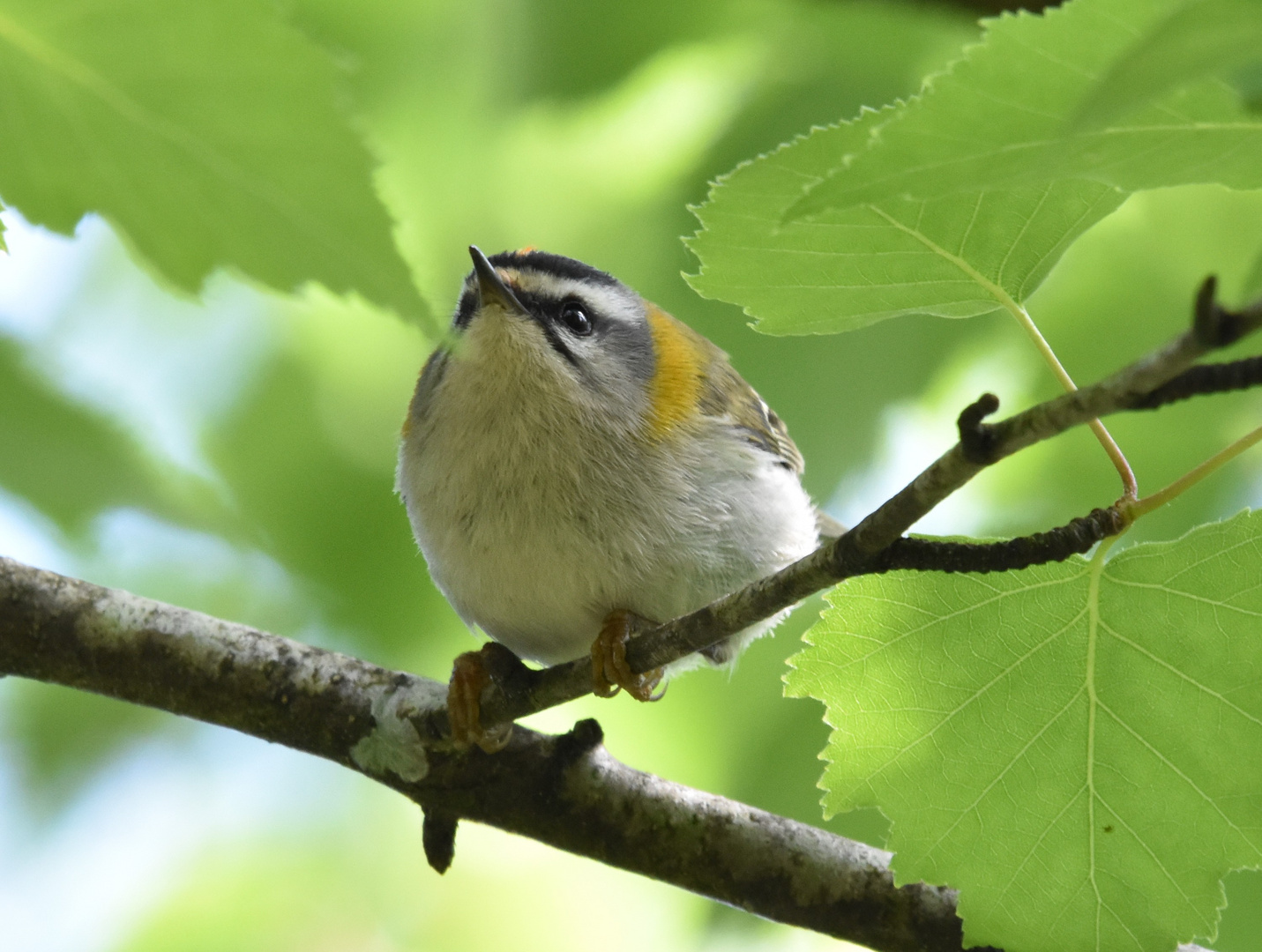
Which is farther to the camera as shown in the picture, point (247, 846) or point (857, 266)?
point (247, 846)

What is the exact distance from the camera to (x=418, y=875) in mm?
5379

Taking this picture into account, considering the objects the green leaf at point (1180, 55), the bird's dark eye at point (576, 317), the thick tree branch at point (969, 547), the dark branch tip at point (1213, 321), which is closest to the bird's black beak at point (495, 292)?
the bird's dark eye at point (576, 317)

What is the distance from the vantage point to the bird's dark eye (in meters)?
3.03

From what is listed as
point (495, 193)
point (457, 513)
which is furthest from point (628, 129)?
point (457, 513)

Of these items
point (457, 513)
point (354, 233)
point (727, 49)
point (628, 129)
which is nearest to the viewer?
point (354, 233)

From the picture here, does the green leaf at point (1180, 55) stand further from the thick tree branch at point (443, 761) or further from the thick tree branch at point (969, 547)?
the thick tree branch at point (443, 761)

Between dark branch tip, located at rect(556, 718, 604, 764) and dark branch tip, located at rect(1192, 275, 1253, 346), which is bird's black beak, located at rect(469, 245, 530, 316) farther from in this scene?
dark branch tip, located at rect(1192, 275, 1253, 346)

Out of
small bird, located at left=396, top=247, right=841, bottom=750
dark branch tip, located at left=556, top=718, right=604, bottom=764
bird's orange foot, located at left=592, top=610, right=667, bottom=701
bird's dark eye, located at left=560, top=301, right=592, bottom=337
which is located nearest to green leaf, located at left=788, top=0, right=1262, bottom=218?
bird's orange foot, located at left=592, top=610, right=667, bottom=701

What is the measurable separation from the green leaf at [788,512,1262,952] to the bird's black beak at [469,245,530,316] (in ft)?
4.42

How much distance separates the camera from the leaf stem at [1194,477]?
51.6 inches

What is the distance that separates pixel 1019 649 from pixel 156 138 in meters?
1.32

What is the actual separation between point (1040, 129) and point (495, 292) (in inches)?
80.5

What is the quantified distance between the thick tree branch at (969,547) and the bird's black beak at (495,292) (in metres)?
1.06

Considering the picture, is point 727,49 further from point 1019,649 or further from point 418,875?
point 418,875
